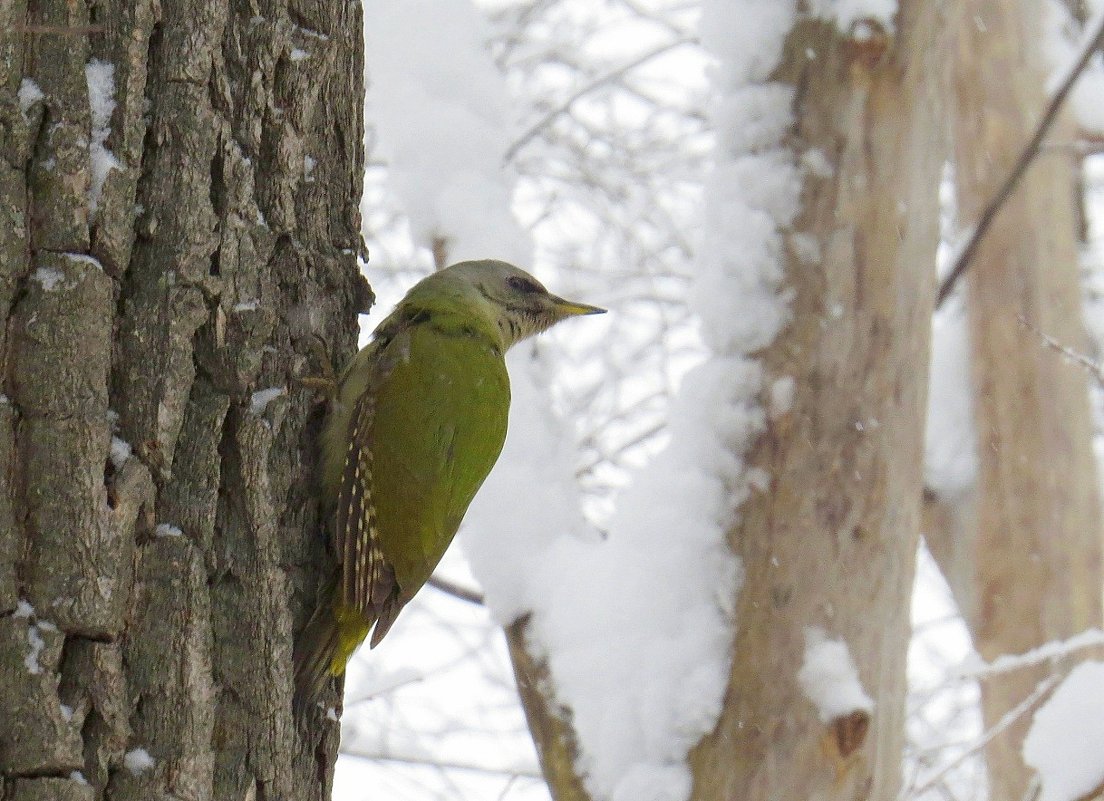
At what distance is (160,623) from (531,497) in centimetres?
209

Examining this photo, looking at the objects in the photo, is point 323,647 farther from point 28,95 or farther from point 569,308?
point 569,308

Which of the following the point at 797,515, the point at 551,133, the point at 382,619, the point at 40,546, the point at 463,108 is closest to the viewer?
the point at 40,546

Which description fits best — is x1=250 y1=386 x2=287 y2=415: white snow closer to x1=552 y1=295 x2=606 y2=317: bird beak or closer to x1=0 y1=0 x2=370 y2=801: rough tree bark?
x1=0 y1=0 x2=370 y2=801: rough tree bark

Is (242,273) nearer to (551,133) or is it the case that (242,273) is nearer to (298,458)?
(298,458)

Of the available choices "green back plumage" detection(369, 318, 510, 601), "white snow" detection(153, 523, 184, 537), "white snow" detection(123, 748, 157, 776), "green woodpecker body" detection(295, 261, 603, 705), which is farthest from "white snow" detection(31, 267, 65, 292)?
"green back plumage" detection(369, 318, 510, 601)

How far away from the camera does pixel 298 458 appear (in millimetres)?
2146

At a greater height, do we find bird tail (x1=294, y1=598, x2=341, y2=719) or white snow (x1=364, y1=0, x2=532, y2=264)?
white snow (x1=364, y1=0, x2=532, y2=264)

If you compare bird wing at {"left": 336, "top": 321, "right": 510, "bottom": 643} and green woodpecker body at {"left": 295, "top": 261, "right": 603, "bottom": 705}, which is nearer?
green woodpecker body at {"left": 295, "top": 261, "right": 603, "bottom": 705}

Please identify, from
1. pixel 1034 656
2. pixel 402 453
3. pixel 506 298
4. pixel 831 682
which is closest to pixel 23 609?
pixel 402 453

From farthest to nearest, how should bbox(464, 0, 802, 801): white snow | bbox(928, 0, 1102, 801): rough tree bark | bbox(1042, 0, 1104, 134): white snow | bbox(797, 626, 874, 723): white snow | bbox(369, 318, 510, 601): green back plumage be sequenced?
bbox(1042, 0, 1104, 134): white snow
bbox(928, 0, 1102, 801): rough tree bark
bbox(464, 0, 802, 801): white snow
bbox(797, 626, 874, 723): white snow
bbox(369, 318, 510, 601): green back plumage

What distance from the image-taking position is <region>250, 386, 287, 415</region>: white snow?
199cm

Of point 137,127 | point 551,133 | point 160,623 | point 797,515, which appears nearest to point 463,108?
point 797,515

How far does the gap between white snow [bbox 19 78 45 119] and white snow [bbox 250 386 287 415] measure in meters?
0.55

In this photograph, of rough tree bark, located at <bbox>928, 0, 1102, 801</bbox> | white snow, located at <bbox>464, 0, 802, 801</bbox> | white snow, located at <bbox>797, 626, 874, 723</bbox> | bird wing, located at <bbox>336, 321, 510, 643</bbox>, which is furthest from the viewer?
rough tree bark, located at <bbox>928, 0, 1102, 801</bbox>
